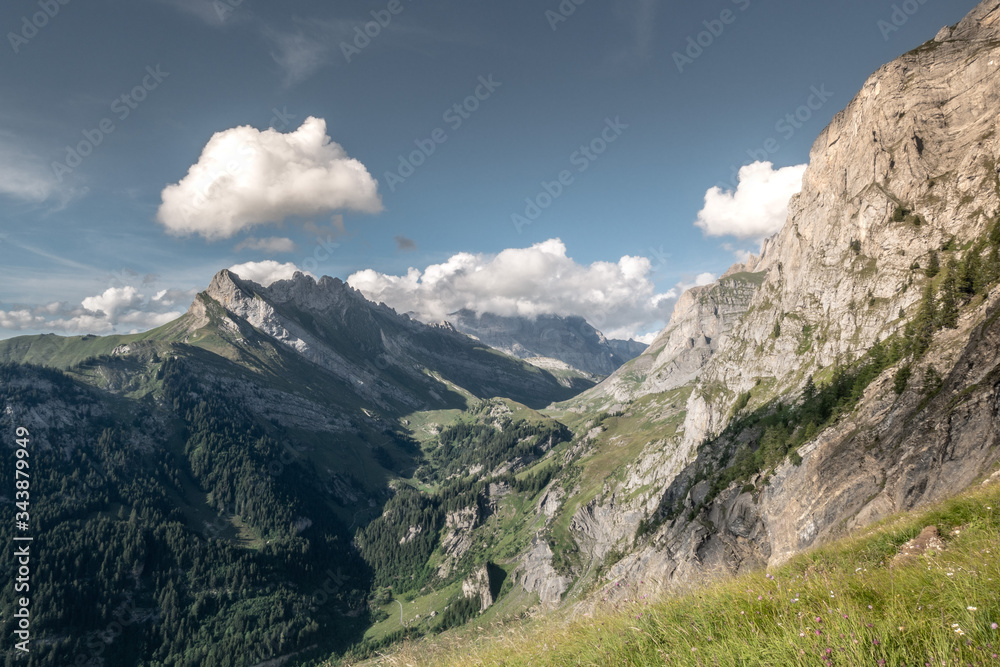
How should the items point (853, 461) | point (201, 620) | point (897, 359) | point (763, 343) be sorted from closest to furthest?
1. point (853, 461)
2. point (897, 359)
3. point (763, 343)
4. point (201, 620)

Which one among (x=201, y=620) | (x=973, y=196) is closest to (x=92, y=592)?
(x=201, y=620)

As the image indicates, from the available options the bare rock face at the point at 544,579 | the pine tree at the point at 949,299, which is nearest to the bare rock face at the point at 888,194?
the pine tree at the point at 949,299

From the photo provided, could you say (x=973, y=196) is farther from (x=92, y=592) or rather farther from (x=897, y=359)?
(x=92, y=592)

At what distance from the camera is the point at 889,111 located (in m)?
96.1

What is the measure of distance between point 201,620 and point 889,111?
1025ft

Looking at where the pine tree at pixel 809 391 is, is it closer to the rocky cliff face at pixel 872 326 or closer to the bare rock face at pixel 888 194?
the rocky cliff face at pixel 872 326

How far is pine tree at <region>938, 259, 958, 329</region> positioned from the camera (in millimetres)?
52894

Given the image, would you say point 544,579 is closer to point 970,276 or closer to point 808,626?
point 970,276

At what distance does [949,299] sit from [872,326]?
2822 centimetres

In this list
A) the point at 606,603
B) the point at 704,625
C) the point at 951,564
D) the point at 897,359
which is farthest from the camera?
the point at 897,359

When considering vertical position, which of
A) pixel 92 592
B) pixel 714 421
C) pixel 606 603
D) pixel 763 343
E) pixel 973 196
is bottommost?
pixel 92 592

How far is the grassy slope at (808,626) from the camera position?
394cm

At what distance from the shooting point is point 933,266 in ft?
247

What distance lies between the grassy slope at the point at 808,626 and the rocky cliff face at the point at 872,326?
466 cm
